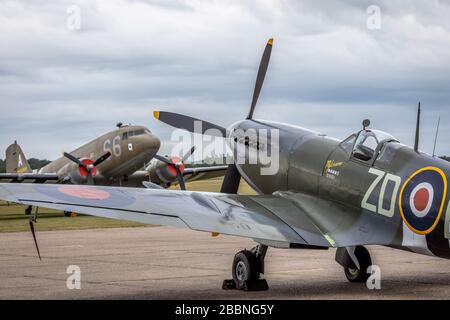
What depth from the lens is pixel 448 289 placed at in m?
11.6

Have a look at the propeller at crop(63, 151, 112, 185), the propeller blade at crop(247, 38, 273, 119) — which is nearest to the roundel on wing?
the propeller blade at crop(247, 38, 273, 119)

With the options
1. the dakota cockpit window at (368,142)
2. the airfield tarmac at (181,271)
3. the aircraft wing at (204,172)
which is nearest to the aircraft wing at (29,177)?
the aircraft wing at (204,172)

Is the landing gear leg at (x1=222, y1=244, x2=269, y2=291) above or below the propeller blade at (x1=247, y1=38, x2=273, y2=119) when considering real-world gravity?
below

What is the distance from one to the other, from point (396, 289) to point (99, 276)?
16.2ft

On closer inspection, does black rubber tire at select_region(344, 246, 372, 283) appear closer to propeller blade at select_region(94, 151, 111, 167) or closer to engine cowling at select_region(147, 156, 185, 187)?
engine cowling at select_region(147, 156, 185, 187)

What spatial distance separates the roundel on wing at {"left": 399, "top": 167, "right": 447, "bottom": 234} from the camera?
9766 mm

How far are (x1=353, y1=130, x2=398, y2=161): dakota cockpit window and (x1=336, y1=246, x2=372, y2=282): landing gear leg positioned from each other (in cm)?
185

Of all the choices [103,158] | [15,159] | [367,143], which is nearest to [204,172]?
[103,158]

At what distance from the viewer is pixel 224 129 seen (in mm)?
14531

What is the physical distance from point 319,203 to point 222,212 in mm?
1610

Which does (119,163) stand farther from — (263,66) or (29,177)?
(263,66)

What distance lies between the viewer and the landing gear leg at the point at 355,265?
40.6 feet
